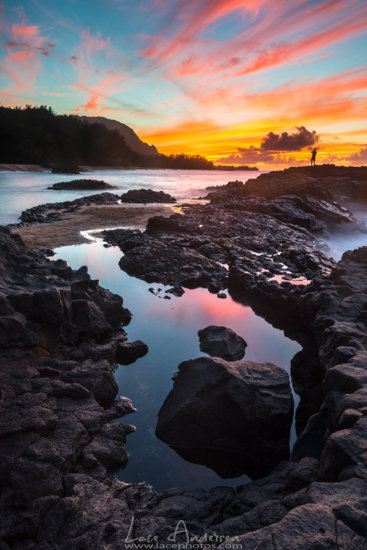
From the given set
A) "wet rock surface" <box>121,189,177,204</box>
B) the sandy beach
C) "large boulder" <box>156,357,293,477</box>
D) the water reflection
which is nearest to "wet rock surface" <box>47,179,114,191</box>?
"wet rock surface" <box>121,189,177,204</box>

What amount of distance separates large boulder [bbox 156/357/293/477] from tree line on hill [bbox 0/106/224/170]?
287 ft

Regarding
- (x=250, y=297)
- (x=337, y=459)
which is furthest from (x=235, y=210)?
(x=337, y=459)

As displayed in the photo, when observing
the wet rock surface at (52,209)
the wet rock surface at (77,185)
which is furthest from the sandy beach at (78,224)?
the wet rock surface at (77,185)

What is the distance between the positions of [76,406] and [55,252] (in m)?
12.2

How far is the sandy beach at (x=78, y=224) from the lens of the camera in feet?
60.5

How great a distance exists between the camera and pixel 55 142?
9581 cm

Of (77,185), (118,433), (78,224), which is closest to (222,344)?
(118,433)

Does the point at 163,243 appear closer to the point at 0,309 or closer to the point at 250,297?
the point at 250,297

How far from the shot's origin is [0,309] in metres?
6.71

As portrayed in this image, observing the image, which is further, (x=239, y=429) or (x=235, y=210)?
(x=235, y=210)

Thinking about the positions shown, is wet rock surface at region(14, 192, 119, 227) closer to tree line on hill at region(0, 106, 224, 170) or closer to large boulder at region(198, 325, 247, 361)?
large boulder at region(198, 325, 247, 361)

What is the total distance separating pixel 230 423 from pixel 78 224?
2040cm

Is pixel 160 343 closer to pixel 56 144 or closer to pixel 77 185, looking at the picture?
pixel 77 185

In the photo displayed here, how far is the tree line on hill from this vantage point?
81062mm
